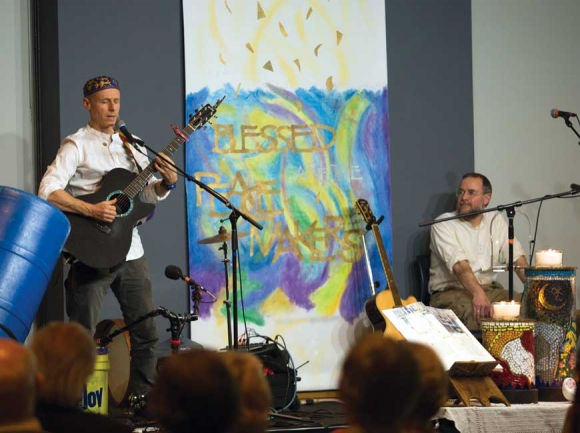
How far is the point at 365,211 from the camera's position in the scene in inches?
235

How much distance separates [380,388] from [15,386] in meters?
0.71

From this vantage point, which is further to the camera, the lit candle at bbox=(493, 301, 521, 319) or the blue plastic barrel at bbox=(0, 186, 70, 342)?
the lit candle at bbox=(493, 301, 521, 319)

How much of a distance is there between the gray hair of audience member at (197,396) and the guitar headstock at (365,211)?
4.28 meters

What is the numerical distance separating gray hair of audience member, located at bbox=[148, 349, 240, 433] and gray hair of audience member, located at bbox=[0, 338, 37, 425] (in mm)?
256

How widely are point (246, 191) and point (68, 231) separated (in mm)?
1765

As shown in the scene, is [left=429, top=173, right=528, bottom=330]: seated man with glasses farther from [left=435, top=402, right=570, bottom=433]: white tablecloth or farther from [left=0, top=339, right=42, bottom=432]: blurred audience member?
[left=0, top=339, right=42, bottom=432]: blurred audience member

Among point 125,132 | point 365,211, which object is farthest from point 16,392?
point 365,211

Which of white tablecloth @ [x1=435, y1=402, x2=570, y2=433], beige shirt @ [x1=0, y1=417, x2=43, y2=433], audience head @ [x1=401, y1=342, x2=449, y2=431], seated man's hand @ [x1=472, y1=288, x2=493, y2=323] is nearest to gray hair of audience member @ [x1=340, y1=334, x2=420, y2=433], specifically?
audience head @ [x1=401, y1=342, x2=449, y2=431]

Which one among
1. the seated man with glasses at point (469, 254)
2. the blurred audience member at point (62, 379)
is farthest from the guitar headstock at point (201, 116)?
the blurred audience member at point (62, 379)

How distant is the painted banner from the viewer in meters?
5.87

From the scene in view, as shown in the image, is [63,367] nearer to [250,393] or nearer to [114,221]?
[250,393]

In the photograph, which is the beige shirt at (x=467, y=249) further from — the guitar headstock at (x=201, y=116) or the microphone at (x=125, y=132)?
the microphone at (x=125, y=132)

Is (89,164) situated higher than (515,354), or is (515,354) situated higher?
(89,164)

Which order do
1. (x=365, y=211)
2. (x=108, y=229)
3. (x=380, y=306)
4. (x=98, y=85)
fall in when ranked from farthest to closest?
(x=365, y=211) → (x=380, y=306) → (x=98, y=85) → (x=108, y=229)
